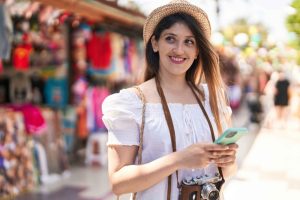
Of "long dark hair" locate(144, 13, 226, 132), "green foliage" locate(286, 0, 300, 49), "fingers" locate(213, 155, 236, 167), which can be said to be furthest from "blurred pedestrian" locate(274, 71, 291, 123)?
"fingers" locate(213, 155, 236, 167)

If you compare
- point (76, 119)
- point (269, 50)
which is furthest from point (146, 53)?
point (269, 50)

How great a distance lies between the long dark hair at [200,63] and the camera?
1.71 m

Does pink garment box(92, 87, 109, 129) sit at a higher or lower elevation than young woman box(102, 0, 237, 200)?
lower

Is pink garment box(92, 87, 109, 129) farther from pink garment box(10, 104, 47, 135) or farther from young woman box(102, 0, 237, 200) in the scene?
young woman box(102, 0, 237, 200)

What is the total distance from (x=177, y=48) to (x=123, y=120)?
1.15ft

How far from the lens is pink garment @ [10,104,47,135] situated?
5.64 meters

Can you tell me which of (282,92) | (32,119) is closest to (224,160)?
(32,119)

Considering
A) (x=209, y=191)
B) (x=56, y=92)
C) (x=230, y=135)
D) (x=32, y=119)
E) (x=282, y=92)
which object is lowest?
(x=282, y=92)

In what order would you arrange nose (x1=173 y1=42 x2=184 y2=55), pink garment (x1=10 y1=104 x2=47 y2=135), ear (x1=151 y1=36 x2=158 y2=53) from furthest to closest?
pink garment (x1=10 y1=104 x2=47 y2=135), ear (x1=151 y1=36 x2=158 y2=53), nose (x1=173 y1=42 x2=184 y2=55)

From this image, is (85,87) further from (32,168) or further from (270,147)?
(270,147)

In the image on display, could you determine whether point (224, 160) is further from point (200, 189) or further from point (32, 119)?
point (32, 119)

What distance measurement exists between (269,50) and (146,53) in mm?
18139

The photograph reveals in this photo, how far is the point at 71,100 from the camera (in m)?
7.48

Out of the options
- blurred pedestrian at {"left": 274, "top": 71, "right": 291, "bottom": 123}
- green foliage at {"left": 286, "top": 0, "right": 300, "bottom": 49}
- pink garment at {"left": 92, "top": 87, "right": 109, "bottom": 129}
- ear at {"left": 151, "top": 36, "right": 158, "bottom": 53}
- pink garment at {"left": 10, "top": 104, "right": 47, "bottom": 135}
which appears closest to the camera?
ear at {"left": 151, "top": 36, "right": 158, "bottom": 53}
